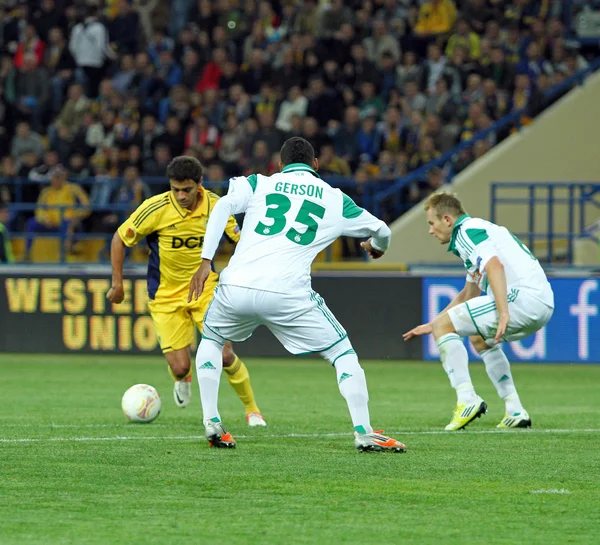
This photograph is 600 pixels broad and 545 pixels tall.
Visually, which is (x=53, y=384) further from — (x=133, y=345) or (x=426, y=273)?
(x=426, y=273)

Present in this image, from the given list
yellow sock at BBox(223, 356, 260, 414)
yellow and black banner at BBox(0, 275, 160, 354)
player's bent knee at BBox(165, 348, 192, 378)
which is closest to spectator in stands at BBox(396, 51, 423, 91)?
yellow and black banner at BBox(0, 275, 160, 354)

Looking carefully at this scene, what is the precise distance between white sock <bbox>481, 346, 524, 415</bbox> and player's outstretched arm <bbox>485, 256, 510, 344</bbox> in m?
0.92

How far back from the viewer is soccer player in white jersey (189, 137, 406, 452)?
26.5 ft

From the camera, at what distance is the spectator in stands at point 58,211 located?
2098 centimetres

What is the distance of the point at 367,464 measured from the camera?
25.4ft

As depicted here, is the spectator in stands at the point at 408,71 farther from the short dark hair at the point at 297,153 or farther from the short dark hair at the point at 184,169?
the short dark hair at the point at 297,153

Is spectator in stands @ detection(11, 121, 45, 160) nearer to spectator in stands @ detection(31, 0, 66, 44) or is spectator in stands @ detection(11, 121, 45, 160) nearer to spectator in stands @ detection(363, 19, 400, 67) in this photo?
spectator in stands @ detection(31, 0, 66, 44)

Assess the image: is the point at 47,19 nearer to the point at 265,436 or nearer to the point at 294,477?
the point at 265,436

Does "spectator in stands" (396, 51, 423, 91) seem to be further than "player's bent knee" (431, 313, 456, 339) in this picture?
Yes

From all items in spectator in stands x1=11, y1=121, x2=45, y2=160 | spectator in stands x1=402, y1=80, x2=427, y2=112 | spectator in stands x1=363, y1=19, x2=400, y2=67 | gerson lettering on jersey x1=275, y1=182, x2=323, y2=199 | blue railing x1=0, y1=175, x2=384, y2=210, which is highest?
spectator in stands x1=363, y1=19, x2=400, y2=67

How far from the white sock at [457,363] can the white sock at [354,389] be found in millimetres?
1442

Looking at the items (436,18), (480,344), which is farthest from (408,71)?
(480,344)

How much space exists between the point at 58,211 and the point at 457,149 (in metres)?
6.57

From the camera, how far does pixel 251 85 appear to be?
2320 centimetres
